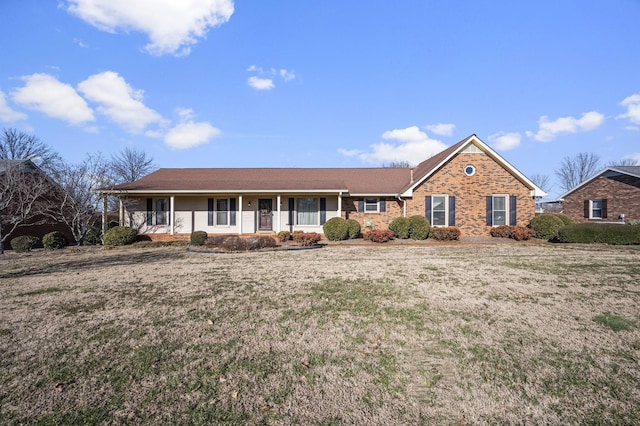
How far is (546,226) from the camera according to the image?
17547 millimetres

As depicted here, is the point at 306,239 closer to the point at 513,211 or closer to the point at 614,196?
the point at 513,211

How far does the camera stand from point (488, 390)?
339 centimetres

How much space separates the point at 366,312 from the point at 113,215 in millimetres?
21468

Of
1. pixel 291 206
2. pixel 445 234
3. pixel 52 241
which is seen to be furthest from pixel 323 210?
pixel 52 241

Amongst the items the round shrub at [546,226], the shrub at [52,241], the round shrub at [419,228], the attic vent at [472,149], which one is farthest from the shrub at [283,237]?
the round shrub at [546,226]

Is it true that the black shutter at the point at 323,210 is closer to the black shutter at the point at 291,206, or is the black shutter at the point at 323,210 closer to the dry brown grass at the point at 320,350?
the black shutter at the point at 291,206

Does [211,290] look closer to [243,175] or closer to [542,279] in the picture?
[542,279]

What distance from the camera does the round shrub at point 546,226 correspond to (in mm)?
17328

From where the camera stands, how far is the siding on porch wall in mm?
18969

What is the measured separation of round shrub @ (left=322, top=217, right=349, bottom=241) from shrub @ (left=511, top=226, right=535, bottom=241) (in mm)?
8875

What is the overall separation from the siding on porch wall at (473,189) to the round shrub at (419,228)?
1165 mm

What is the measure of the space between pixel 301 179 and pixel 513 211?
1307cm

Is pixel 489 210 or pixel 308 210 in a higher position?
pixel 308 210

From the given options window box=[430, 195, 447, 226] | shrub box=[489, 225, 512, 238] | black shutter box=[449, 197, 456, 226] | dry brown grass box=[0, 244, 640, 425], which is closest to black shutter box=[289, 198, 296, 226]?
Answer: window box=[430, 195, 447, 226]
